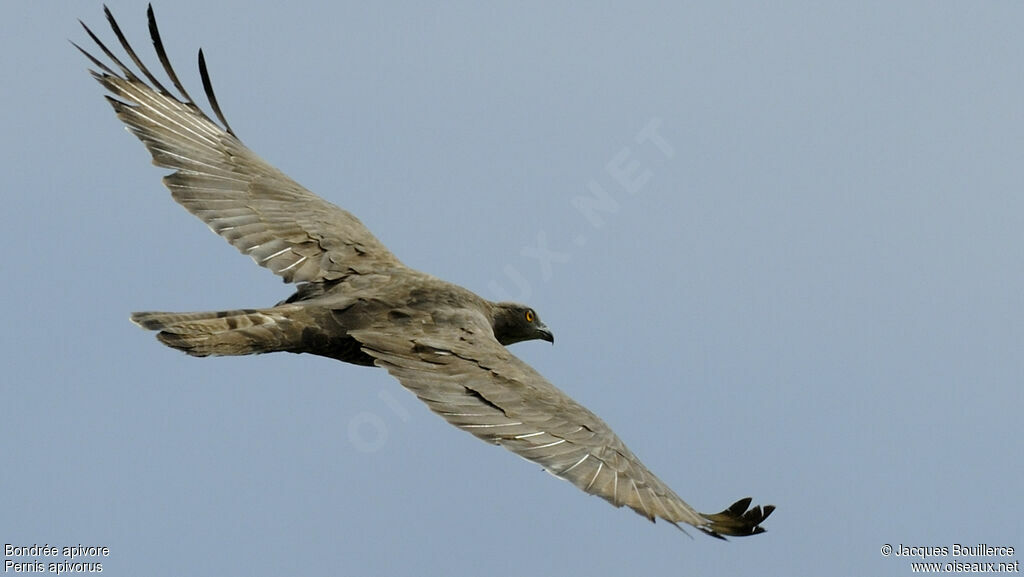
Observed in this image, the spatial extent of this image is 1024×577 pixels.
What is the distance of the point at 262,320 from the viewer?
12.0 metres

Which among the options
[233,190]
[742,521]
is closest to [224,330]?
[233,190]

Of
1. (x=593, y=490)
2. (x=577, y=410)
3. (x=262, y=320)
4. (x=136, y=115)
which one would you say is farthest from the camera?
(x=136, y=115)

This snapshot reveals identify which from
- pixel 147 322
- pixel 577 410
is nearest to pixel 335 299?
pixel 147 322

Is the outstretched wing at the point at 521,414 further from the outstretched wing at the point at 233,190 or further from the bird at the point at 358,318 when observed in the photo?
the outstretched wing at the point at 233,190

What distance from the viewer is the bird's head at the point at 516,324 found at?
45.6 feet

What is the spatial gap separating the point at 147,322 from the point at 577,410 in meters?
3.76

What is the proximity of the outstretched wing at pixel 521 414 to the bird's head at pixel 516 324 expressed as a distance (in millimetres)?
1627

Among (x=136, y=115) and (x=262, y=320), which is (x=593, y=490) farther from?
(x=136, y=115)

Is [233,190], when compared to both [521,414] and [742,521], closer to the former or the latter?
[521,414]

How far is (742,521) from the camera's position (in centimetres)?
998

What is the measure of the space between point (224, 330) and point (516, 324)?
11.2 ft

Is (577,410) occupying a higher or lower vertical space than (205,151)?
lower

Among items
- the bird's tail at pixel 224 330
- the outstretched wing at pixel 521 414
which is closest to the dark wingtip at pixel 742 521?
the outstretched wing at pixel 521 414

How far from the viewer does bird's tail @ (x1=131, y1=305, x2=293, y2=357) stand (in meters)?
Result: 11.5
